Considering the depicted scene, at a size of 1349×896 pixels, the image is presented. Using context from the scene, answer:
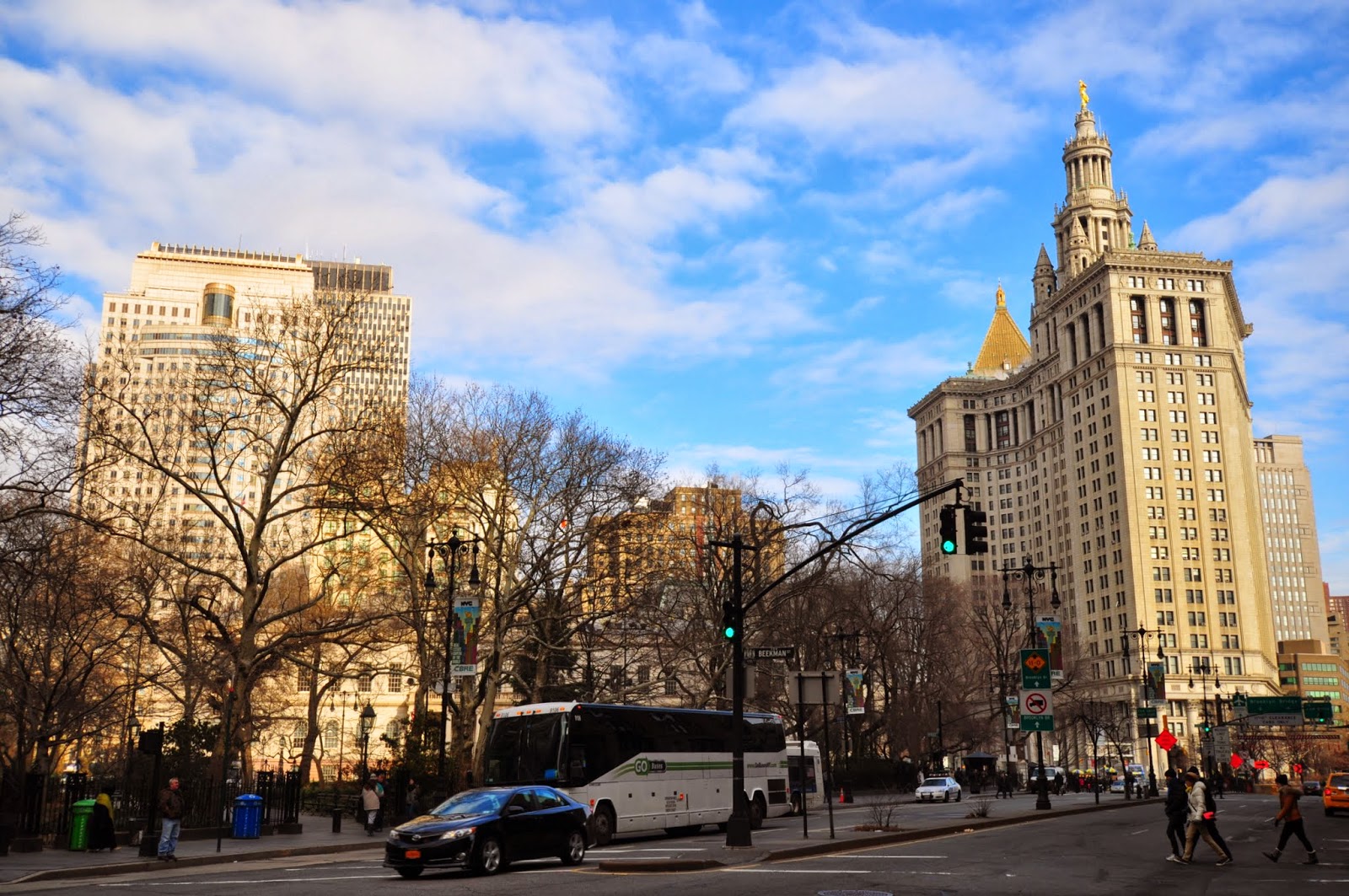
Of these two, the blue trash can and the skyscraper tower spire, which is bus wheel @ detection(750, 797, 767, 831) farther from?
the skyscraper tower spire

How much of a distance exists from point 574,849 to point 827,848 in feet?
17.5

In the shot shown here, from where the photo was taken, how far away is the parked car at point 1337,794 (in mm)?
45912

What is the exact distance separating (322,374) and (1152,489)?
12756cm

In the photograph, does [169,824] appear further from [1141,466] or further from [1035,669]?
[1141,466]

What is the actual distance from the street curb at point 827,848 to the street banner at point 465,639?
1407 centimetres

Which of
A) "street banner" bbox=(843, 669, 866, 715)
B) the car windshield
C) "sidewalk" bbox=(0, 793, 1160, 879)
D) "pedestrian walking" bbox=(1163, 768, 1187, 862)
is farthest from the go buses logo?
"street banner" bbox=(843, 669, 866, 715)

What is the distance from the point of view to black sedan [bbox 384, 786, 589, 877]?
62.7 ft

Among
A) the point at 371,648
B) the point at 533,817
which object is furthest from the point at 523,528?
the point at 533,817

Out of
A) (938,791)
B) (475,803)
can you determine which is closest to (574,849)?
(475,803)

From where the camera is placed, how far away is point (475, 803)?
2080 centimetres

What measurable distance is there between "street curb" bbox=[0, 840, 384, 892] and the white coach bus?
13.8 feet

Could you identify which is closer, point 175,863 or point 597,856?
point 175,863

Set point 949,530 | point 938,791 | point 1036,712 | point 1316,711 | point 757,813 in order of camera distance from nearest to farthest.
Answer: point 949,530 < point 1036,712 < point 757,813 < point 938,791 < point 1316,711

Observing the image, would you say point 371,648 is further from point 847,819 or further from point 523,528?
point 847,819
